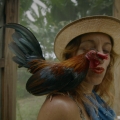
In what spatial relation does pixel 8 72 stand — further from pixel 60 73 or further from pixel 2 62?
Answer: pixel 60 73

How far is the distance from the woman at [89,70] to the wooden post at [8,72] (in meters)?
0.36

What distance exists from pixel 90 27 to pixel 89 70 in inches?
6.8

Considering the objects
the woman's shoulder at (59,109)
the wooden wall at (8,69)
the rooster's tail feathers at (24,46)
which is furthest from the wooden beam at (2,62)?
the woman's shoulder at (59,109)

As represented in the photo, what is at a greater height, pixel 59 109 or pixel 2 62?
pixel 2 62


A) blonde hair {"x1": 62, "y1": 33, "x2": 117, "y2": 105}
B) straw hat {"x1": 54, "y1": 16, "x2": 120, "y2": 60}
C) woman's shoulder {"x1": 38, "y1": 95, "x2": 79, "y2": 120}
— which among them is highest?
straw hat {"x1": 54, "y1": 16, "x2": 120, "y2": 60}

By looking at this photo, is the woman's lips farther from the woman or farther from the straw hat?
the straw hat

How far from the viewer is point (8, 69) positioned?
1062 millimetres

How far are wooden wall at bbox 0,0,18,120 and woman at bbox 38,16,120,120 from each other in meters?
0.37

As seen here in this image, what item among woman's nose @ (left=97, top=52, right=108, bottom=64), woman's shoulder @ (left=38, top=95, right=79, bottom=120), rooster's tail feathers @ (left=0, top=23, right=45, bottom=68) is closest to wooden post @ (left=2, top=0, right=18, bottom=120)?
rooster's tail feathers @ (left=0, top=23, right=45, bottom=68)

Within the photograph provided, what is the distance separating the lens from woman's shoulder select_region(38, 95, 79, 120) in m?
0.61

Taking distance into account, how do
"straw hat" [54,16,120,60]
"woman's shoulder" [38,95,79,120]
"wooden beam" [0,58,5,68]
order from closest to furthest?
"woman's shoulder" [38,95,79,120] < "straw hat" [54,16,120,60] < "wooden beam" [0,58,5,68]

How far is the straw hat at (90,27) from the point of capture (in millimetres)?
714

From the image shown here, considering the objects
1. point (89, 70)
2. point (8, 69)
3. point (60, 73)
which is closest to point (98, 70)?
point (89, 70)

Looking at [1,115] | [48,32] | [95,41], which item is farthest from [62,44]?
[1,115]
